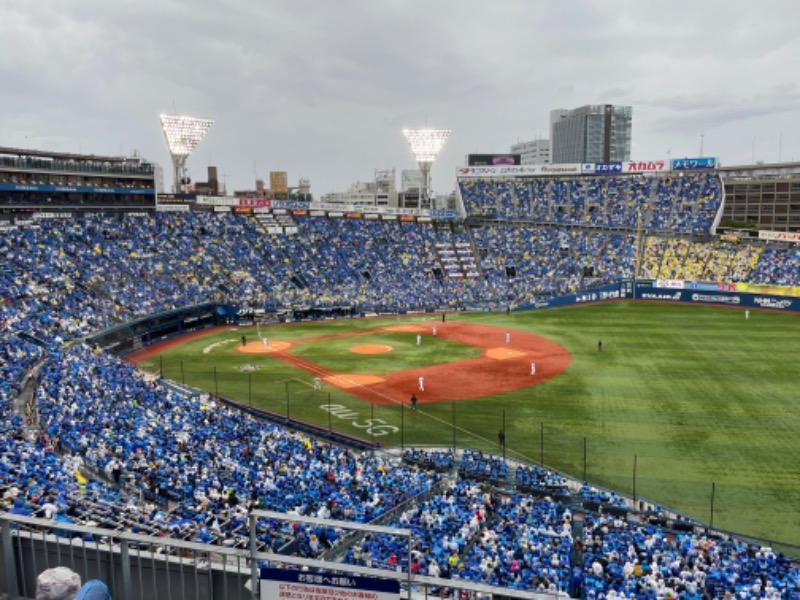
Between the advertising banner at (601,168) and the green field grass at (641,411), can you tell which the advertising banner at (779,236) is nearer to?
the green field grass at (641,411)

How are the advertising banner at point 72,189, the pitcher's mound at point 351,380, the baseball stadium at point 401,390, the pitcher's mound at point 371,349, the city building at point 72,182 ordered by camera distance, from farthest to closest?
the city building at point 72,182, the advertising banner at point 72,189, the pitcher's mound at point 371,349, the pitcher's mound at point 351,380, the baseball stadium at point 401,390

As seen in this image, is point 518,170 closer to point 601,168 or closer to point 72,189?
point 601,168

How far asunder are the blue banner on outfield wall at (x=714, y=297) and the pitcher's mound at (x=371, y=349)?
38190mm

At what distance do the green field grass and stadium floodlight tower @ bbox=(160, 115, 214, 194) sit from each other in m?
37.4

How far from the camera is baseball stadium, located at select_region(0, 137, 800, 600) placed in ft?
47.4

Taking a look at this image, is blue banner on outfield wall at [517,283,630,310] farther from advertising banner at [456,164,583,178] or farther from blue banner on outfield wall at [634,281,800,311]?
advertising banner at [456,164,583,178]

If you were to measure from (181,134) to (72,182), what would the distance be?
62.0 ft

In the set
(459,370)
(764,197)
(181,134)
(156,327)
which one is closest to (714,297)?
(459,370)

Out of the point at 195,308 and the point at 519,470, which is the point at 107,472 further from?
the point at 195,308

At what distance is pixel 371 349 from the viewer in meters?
51.1

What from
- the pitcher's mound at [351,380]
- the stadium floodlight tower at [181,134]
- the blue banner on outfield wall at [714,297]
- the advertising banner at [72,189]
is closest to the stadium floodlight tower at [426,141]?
the stadium floodlight tower at [181,134]

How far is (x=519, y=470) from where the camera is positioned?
24688mm

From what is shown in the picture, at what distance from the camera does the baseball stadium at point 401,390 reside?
47.4 ft

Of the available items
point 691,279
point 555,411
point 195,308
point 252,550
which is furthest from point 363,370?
point 691,279
